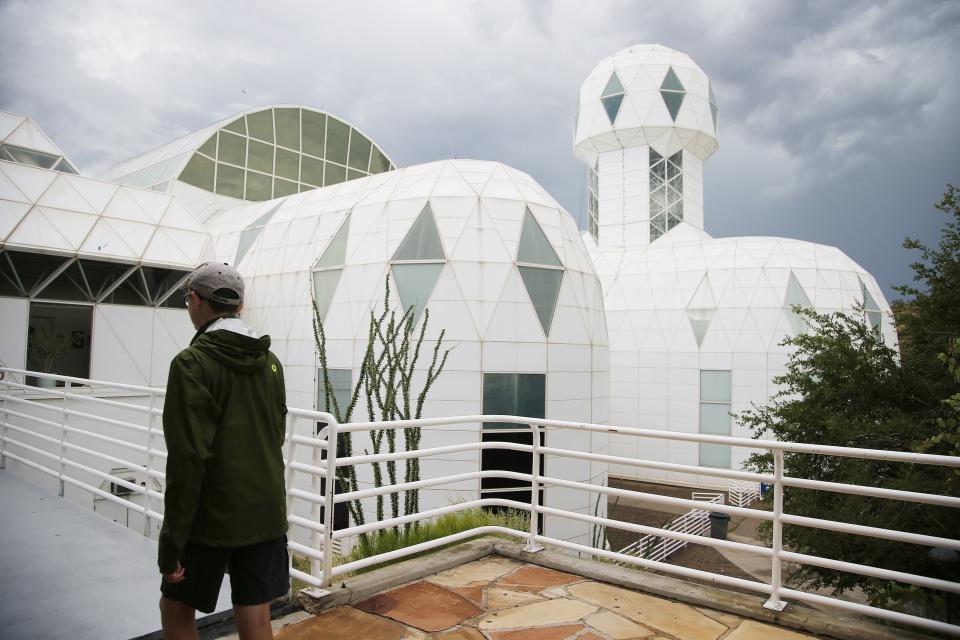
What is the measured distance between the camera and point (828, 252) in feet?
76.7

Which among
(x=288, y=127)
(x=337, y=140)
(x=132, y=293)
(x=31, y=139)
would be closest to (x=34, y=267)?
(x=132, y=293)

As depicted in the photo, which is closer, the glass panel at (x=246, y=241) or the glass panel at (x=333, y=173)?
the glass panel at (x=246, y=241)

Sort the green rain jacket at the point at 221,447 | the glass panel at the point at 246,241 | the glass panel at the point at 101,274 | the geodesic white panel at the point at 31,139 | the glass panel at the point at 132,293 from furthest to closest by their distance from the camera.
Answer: the glass panel at the point at 246,241
the geodesic white panel at the point at 31,139
the glass panel at the point at 132,293
the glass panel at the point at 101,274
the green rain jacket at the point at 221,447

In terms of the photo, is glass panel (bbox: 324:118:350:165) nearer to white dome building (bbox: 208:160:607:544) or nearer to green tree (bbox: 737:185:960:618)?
white dome building (bbox: 208:160:607:544)

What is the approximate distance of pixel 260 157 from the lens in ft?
77.6

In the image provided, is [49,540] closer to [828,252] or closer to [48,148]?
[48,148]

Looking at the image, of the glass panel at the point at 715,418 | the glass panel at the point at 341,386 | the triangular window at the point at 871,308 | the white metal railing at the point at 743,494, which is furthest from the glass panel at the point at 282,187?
the triangular window at the point at 871,308

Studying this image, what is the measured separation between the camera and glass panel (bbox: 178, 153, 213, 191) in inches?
849

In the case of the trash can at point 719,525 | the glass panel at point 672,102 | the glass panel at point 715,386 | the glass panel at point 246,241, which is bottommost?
the trash can at point 719,525

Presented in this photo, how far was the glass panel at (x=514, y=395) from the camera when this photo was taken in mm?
12430

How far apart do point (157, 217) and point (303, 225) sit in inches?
142

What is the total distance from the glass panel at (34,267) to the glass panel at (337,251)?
5646mm

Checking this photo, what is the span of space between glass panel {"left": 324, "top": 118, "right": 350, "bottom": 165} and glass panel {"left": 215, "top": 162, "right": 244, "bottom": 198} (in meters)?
4.15

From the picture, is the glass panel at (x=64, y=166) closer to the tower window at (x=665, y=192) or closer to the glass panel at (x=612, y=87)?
the glass panel at (x=612, y=87)
